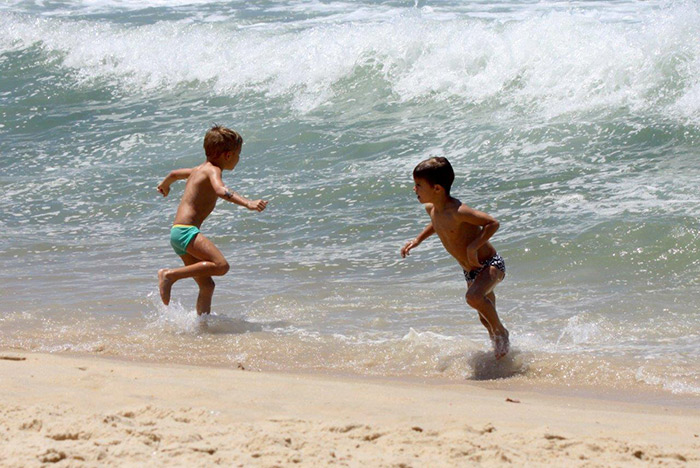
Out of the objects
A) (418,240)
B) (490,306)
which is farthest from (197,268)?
(490,306)

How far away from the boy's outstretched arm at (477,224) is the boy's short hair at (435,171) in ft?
0.65

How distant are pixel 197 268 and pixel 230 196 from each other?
621 millimetres

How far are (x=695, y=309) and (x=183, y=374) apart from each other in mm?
3331

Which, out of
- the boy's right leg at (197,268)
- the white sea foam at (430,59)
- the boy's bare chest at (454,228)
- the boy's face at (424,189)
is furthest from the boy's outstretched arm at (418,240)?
the white sea foam at (430,59)

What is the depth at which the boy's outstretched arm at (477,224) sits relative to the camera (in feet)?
17.0

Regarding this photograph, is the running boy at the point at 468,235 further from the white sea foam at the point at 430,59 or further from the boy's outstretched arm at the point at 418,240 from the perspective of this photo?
the white sea foam at the point at 430,59

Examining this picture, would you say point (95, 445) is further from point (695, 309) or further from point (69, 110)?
point (69, 110)

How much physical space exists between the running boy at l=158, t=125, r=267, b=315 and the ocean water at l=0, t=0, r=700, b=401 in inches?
9.4

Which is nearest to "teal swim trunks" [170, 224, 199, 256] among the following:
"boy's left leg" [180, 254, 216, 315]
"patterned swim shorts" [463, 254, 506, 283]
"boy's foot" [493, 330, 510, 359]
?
"boy's left leg" [180, 254, 216, 315]

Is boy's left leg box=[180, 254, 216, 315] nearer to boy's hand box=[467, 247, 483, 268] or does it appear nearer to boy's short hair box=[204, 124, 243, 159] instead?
boy's short hair box=[204, 124, 243, 159]

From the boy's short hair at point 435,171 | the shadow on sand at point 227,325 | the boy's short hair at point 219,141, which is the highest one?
the boy's short hair at point 435,171

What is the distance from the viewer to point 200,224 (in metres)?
6.40

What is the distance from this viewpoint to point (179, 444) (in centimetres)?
343

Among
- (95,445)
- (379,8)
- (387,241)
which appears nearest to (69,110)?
(379,8)
